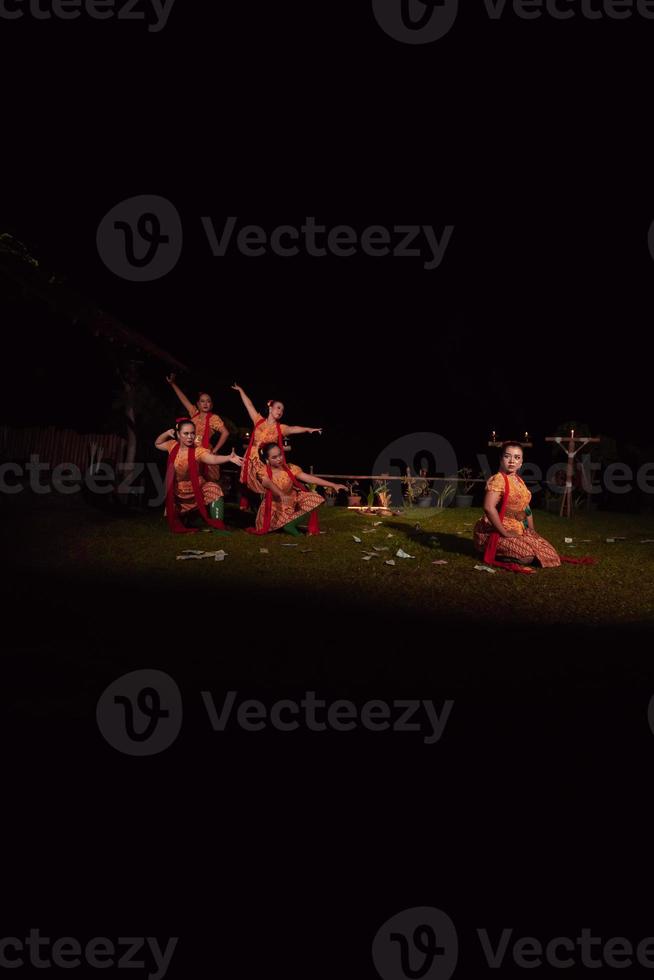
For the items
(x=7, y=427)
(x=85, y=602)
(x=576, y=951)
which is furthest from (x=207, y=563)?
(x=7, y=427)

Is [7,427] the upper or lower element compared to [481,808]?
upper

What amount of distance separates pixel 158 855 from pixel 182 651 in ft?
6.81

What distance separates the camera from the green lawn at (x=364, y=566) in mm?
5941

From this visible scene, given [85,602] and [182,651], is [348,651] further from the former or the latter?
[85,602]

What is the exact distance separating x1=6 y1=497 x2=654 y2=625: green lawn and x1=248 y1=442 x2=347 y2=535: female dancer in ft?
1.27

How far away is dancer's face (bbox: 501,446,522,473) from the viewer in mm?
7969

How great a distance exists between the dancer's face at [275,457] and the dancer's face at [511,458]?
3522 millimetres

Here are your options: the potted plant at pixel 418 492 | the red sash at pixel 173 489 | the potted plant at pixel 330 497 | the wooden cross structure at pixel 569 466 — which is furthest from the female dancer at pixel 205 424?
the wooden cross structure at pixel 569 466

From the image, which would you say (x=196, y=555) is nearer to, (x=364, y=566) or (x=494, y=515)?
(x=364, y=566)

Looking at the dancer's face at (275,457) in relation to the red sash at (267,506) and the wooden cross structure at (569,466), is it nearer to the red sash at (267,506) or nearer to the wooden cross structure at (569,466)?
the red sash at (267,506)

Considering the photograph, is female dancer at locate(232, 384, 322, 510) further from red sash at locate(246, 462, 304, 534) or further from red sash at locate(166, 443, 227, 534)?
red sash at locate(166, 443, 227, 534)

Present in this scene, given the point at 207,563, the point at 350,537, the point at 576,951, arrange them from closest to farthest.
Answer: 1. the point at 576,951
2. the point at 207,563
3. the point at 350,537

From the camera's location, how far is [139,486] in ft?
42.7

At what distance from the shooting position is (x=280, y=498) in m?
10.2
